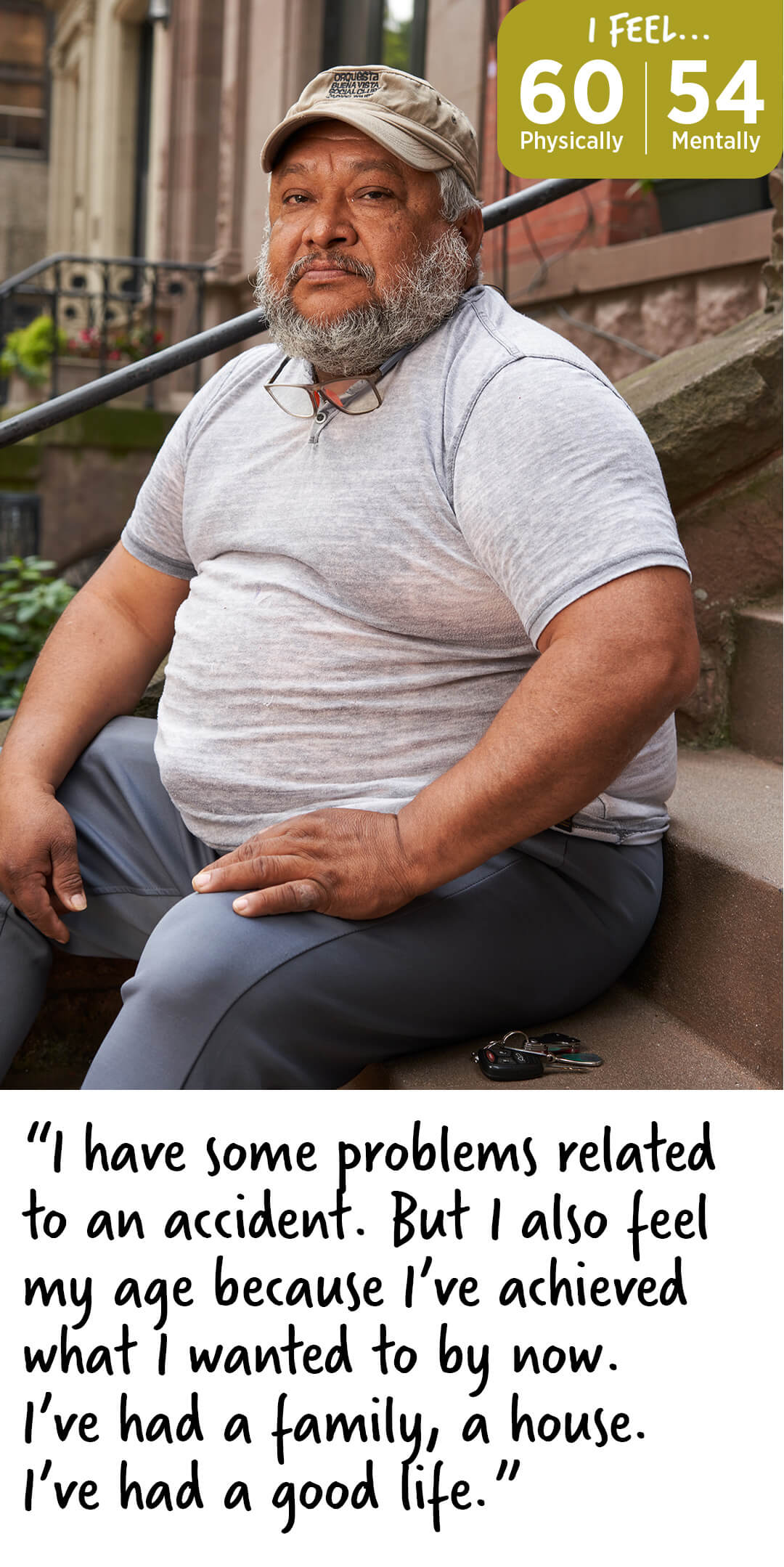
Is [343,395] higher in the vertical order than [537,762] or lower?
higher

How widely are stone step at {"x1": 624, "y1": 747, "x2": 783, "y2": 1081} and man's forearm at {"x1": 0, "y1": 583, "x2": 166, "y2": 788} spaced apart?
937 millimetres

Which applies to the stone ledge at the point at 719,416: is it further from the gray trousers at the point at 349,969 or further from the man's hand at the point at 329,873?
the man's hand at the point at 329,873

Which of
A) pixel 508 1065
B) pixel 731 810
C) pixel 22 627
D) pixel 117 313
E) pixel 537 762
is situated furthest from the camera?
pixel 117 313

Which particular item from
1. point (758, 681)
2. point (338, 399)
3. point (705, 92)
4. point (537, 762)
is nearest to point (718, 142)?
point (705, 92)

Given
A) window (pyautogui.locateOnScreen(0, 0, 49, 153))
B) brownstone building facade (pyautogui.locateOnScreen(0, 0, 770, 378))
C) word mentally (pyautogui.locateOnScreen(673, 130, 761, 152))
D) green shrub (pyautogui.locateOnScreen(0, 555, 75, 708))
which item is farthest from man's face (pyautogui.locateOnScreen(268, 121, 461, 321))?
window (pyautogui.locateOnScreen(0, 0, 49, 153))

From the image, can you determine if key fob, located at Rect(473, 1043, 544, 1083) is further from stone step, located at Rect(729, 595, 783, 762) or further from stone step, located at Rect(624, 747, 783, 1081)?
stone step, located at Rect(729, 595, 783, 762)

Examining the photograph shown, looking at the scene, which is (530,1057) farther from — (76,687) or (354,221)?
(354,221)

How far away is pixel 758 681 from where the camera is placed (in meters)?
2.65

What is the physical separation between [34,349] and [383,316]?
7895 mm

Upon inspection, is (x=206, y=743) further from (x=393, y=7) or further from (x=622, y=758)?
(x=393, y=7)

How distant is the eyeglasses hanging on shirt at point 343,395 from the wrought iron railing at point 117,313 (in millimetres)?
6227

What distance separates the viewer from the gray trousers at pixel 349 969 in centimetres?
164
